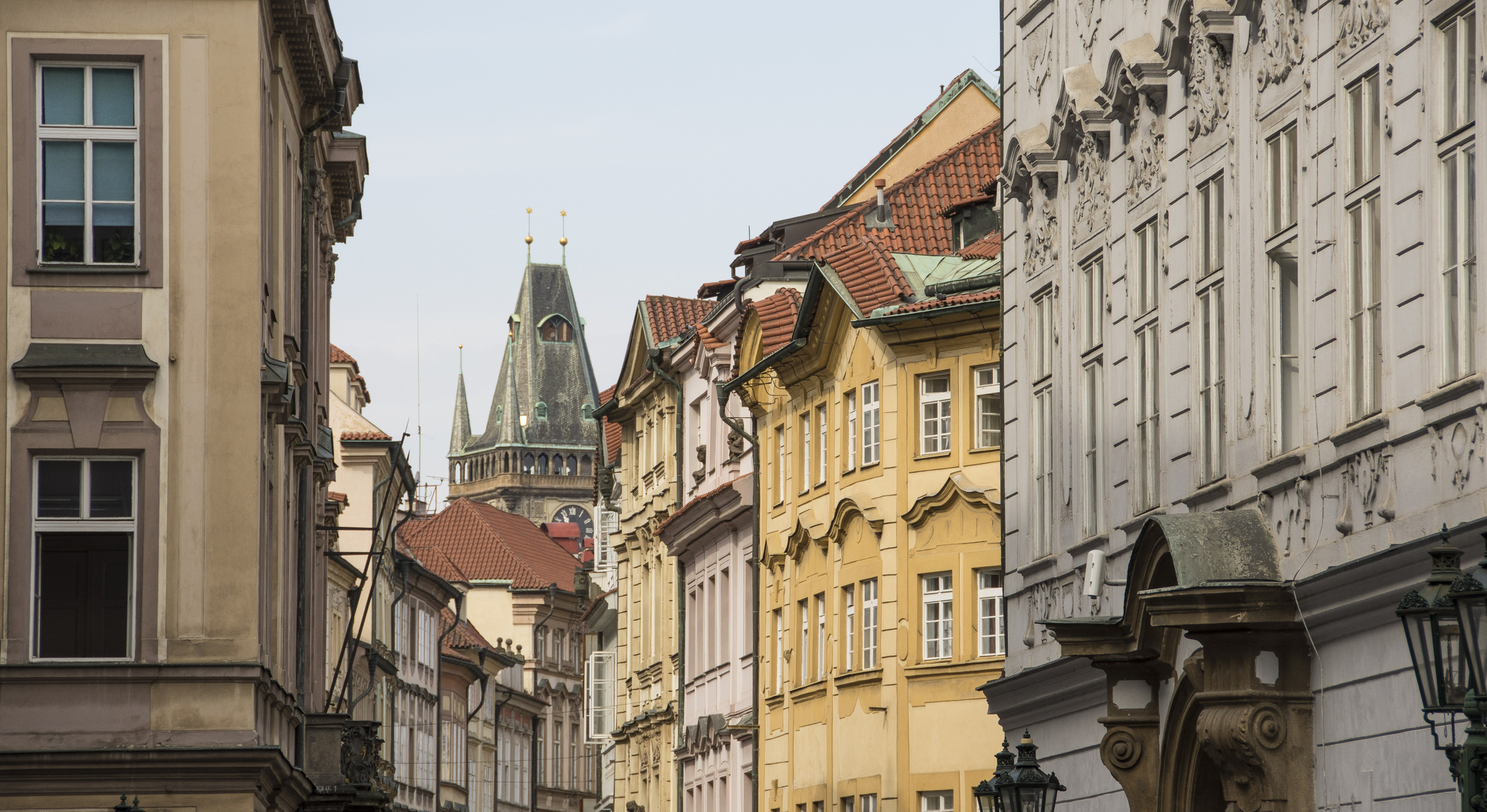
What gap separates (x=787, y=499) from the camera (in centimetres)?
4231

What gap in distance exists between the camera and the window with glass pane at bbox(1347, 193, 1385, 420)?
617 inches

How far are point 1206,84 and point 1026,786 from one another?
5.84m

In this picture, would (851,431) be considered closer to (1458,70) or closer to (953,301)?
(953,301)

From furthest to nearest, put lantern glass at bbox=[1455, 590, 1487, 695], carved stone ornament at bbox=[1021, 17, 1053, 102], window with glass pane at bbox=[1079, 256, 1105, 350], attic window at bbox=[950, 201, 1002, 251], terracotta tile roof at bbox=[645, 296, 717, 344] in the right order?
1. terracotta tile roof at bbox=[645, 296, 717, 344]
2. attic window at bbox=[950, 201, 1002, 251]
3. carved stone ornament at bbox=[1021, 17, 1053, 102]
4. window with glass pane at bbox=[1079, 256, 1105, 350]
5. lantern glass at bbox=[1455, 590, 1487, 695]

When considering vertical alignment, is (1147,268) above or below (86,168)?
below

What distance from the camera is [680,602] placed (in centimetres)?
5184

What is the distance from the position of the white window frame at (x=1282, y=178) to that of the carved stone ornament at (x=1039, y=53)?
7137 mm

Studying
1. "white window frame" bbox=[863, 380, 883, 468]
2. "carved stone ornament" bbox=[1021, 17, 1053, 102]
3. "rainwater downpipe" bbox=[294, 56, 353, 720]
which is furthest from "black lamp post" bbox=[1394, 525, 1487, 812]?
"white window frame" bbox=[863, 380, 883, 468]

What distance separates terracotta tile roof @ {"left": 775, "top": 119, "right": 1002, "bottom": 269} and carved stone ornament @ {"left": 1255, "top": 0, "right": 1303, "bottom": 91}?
79.8 feet

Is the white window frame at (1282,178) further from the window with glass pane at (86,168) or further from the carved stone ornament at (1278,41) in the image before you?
the window with glass pane at (86,168)

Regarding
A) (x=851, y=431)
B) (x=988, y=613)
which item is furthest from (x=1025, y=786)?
(x=851, y=431)

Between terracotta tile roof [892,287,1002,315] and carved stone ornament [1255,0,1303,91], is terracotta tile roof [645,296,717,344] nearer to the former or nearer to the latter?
terracotta tile roof [892,287,1002,315]

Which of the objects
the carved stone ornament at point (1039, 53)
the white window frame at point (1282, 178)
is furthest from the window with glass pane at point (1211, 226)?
the carved stone ornament at point (1039, 53)

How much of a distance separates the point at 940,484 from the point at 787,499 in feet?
20.3
